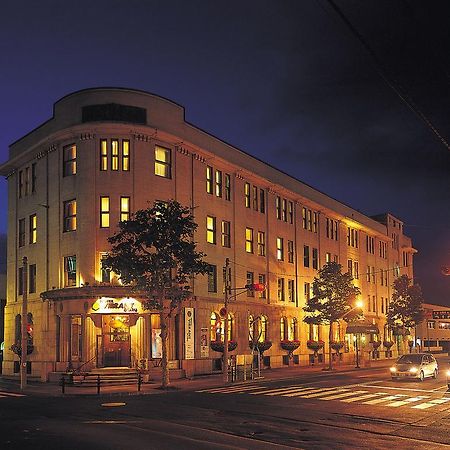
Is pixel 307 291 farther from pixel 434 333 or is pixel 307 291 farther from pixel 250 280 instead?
pixel 434 333

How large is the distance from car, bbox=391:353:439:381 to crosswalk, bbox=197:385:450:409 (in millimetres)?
4779

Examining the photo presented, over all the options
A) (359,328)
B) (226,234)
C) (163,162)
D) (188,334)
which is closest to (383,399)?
(188,334)

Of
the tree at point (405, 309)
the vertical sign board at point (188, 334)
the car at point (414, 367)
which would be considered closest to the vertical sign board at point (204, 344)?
the vertical sign board at point (188, 334)

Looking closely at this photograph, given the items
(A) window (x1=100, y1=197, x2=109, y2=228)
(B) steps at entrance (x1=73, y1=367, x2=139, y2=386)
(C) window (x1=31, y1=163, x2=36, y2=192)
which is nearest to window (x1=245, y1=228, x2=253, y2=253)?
(A) window (x1=100, y1=197, x2=109, y2=228)

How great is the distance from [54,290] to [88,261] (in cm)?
286

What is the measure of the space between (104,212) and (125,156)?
3763 millimetres

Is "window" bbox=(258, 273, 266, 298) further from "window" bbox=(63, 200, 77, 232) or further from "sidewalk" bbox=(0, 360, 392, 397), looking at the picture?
"window" bbox=(63, 200, 77, 232)

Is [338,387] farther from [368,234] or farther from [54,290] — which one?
[368,234]

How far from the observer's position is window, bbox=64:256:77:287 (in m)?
41.1

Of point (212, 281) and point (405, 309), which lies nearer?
point (212, 281)

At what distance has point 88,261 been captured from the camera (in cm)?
4028

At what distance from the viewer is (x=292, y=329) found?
5834 cm

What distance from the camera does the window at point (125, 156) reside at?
1634 inches

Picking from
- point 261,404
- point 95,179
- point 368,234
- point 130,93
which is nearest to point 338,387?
point 261,404
